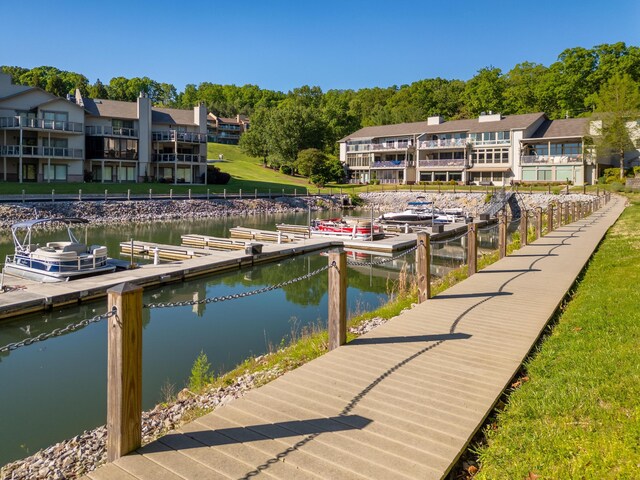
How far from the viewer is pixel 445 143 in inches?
2611

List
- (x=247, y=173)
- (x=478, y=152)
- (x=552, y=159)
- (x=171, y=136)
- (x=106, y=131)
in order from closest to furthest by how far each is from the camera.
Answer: (x=106, y=131) < (x=171, y=136) < (x=552, y=159) < (x=478, y=152) < (x=247, y=173)

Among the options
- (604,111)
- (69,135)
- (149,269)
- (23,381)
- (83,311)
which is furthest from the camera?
(604,111)

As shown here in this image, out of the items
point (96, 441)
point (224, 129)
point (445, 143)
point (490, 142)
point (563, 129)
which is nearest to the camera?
point (96, 441)

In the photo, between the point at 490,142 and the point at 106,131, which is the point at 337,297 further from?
the point at 490,142

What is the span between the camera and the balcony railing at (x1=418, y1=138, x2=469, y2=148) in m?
65.4

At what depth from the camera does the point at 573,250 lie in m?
17.0

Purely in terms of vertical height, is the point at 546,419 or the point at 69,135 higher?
the point at 69,135

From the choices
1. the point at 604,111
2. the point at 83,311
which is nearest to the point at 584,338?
the point at 83,311

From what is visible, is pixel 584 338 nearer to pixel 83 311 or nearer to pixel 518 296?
pixel 518 296

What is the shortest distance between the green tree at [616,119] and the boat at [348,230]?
116ft

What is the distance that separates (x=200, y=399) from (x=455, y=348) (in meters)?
3.71

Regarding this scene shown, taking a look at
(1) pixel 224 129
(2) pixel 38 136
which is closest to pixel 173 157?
(2) pixel 38 136

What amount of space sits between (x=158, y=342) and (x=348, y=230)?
59.7 feet

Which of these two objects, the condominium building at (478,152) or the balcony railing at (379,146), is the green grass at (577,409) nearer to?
the condominium building at (478,152)
